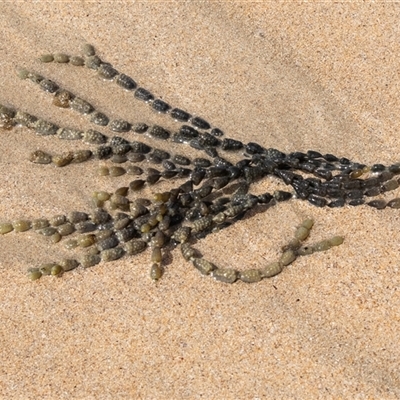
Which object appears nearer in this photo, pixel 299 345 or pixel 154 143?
pixel 299 345

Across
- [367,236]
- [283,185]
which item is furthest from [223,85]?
[367,236]

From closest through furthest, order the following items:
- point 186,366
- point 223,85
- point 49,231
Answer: point 186,366
point 49,231
point 223,85

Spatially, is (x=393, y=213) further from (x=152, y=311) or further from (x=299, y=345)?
(x=152, y=311)

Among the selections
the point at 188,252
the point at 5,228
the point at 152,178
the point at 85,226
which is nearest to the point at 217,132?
the point at 152,178

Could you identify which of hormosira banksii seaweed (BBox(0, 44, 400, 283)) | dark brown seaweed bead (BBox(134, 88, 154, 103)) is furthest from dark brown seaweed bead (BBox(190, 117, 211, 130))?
dark brown seaweed bead (BBox(134, 88, 154, 103))

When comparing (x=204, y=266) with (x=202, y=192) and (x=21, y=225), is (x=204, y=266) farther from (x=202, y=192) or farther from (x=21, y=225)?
(x=21, y=225)

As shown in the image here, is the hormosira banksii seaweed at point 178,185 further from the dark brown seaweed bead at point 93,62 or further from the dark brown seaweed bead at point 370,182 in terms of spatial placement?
the dark brown seaweed bead at point 93,62
